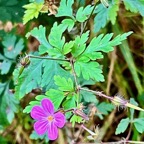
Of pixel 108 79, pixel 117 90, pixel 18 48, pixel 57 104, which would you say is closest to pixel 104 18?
pixel 57 104

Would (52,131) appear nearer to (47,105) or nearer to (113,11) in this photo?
(47,105)

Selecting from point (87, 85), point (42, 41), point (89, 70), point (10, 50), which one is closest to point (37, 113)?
point (89, 70)

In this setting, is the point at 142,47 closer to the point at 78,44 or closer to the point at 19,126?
the point at 19,126

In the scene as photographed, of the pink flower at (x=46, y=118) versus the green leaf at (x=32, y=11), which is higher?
the green leaf at (x=32, y=11)

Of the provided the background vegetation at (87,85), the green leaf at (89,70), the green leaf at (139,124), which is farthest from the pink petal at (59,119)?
the background vegetation at (87,85)

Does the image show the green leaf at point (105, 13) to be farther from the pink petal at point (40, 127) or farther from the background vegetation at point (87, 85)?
the pink petal at point (40, 127)

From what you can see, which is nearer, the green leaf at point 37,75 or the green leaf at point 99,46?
the green leaf at point 99,46
